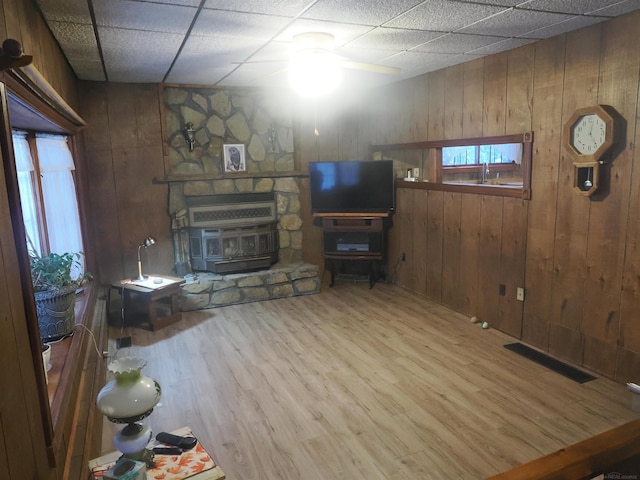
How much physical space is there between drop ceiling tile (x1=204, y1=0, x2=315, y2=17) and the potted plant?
1.64 meters

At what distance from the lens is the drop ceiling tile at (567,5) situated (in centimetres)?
258

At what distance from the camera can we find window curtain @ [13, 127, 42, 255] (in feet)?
9.04

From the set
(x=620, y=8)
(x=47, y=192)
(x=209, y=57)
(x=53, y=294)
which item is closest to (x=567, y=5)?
(x=620, y=8)

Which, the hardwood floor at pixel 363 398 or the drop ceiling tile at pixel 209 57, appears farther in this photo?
the drop ceiling tile at pixel 209 57

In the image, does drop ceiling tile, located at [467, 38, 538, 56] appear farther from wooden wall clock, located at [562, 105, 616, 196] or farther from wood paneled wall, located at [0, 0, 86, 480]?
wood paneled wall, located at [0, 0, 86, 480]

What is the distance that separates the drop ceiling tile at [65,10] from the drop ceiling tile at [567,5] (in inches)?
96.8

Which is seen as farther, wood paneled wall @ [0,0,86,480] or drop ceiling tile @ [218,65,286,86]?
drop ceiling tile @ [218,65,286,86]

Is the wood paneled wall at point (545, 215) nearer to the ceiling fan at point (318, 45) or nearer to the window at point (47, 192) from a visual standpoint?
the ceiling fan at point (318, 45)

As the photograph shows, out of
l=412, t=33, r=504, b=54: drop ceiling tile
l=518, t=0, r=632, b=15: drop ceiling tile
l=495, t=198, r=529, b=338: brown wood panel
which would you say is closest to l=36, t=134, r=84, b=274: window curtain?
l=412, t=33, r=504, b=54: drop ceiling tile

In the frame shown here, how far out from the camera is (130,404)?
1493 millimetres

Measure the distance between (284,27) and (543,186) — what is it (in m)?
2.25

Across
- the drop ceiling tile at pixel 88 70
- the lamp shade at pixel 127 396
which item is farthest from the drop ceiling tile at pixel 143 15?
the lamp shade at pixel 127 396

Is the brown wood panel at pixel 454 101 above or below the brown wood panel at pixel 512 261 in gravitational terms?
above

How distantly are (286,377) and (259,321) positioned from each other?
1.25 meters
